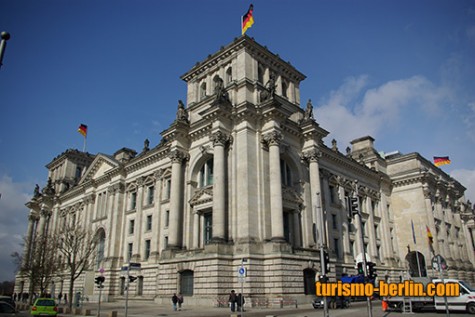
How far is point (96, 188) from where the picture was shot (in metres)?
60.8

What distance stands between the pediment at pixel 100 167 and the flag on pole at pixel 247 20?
28.9 m

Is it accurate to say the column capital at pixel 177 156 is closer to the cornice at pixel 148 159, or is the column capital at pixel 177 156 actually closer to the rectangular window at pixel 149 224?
the cornice at pixel 148 159

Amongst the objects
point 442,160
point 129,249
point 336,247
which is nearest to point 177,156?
point 129,249

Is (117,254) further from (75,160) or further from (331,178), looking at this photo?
(75,160)

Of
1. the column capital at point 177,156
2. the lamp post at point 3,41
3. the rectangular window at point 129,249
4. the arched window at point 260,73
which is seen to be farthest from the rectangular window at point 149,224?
the lamp post at point 3,41

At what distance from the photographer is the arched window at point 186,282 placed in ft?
113

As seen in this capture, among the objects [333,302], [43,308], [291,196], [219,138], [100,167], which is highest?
[100,167]

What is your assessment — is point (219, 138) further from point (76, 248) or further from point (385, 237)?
point (385, 237)

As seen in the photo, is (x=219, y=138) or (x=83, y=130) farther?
(x=83, y=130)

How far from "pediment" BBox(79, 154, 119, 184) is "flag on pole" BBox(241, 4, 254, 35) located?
28.9 m

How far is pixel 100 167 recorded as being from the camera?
200 feet

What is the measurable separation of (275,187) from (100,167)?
120 ft

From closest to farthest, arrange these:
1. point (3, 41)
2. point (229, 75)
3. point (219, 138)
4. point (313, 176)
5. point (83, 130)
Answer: point (3, 41) < point (219, 138) < point (313, 176) < point (229, 75) < point (83, 130)

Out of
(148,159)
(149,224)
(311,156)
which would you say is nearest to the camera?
(311,156)
